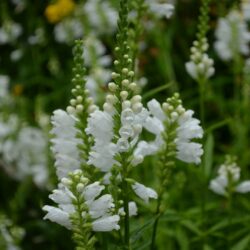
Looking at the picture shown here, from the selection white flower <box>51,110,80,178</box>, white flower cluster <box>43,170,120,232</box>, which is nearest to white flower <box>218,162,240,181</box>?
white flower <box>51,110,80,178</box>

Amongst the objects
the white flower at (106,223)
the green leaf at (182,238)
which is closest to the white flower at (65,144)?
the white flower at (106,223)

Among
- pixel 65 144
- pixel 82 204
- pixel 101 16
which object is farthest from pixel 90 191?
pixel 101 16

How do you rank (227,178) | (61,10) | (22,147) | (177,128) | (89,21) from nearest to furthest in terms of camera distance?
(177,128), (227,178), (22,147), (89,21), (61,10)

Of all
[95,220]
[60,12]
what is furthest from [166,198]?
[60,12]

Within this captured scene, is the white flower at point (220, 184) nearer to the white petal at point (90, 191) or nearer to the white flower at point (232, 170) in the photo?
the white flower at point (232, 170)

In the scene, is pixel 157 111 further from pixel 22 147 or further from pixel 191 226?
pixel 22 147

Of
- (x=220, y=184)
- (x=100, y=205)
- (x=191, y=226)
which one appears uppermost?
(x=100, y=205)

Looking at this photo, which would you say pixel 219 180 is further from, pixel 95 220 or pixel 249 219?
pixel 95 220
